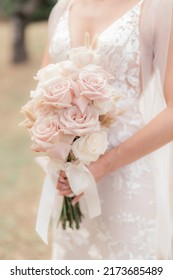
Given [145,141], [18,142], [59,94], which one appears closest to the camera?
[59,94]

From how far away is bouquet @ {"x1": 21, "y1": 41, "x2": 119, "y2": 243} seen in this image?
6.18ft

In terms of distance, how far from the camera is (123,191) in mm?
2176

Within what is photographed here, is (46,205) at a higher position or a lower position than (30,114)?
lower

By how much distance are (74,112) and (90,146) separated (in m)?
0.14

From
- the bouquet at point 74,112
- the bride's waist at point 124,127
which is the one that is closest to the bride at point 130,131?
the bride's waist at point 124,127

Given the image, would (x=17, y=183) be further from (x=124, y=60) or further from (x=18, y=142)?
(x=124, y=60)

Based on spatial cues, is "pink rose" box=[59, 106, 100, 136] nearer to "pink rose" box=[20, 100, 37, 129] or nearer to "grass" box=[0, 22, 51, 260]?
"pink rose" box=[20, 100, 37, 129]

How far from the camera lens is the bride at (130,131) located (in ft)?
6.51

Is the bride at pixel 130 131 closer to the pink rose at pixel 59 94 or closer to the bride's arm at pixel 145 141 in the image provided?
the bride's arm at pixel 145 141

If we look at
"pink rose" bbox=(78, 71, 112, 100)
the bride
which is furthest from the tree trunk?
"pink rose" bbox=(78, 71, 112, 100)

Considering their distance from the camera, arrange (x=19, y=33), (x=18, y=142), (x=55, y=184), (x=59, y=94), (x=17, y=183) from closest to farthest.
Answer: (x=59, y=94)
(x=55, y=184)
(x=17, y=183)
(x=18, y=142)
(x=19, y=33)

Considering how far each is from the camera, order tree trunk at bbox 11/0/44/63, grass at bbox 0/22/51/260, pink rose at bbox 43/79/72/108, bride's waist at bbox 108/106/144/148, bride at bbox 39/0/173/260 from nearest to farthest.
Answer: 1. pink rose at bbox 43/79/72/108
2. bride at bbox 39/0/173/260
3. bride's waist at bbox 108/106/144/148
4. grass at bbox 0/22/51/260
5. tree trunk at bbox 11/0/44/63

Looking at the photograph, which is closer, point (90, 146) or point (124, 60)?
point (90, 146)

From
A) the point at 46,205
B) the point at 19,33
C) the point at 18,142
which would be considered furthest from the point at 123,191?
the point at 19,33
